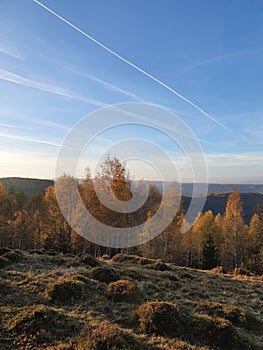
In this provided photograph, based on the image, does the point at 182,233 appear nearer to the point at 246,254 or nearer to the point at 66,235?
the point at 246,254

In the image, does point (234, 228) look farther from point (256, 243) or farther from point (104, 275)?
point (104, 275)

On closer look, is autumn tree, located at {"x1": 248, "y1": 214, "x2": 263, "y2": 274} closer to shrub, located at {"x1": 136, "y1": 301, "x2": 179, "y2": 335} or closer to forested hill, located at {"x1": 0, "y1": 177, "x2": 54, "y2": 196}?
shrub, located at {"x1": 136, "y1": 301, "x2": 179, "y2": 335}

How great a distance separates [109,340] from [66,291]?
14.0ft

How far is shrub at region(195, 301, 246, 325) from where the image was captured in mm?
10930

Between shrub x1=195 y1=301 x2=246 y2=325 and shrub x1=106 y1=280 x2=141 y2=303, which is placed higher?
shrub x1=106 y1=280 x2=141 y2=303

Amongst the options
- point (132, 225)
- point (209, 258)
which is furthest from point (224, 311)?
point (209, 258)

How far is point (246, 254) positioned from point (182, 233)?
44.5 feet

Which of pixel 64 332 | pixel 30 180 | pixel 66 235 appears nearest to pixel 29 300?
pixel 64 332

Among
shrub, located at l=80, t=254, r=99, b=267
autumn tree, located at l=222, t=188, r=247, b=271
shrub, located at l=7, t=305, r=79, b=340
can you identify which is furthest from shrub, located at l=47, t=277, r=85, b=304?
autumn tree, located at l=222, t=188, r=247, b=271

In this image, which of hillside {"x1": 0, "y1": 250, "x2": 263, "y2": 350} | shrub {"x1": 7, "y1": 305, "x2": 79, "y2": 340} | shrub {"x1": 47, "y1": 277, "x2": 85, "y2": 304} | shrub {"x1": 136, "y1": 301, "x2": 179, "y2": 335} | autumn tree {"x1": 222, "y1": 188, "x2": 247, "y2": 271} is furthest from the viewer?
autumn tree {"x1": 222, "y1": 188, "x2": 247, "y2": 271}

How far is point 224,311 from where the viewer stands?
11.3m

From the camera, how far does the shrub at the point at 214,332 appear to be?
355 inches

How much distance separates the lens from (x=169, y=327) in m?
9.41

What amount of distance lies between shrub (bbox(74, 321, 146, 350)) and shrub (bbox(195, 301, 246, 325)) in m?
4.30
